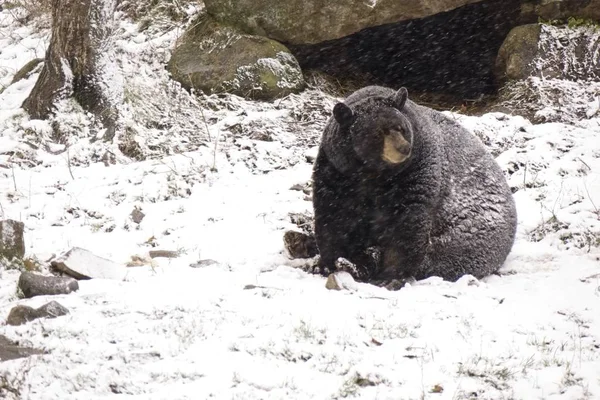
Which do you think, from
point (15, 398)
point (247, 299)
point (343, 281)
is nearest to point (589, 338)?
point (343, 281)

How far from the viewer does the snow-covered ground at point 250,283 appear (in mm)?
3896

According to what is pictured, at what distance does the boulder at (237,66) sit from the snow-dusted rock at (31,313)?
18.1ft

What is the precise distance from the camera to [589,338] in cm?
458

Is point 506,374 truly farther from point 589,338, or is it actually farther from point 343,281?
point 343,281

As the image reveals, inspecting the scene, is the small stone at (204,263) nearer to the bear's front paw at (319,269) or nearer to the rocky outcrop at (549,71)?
the bear's front paw at (319,269)

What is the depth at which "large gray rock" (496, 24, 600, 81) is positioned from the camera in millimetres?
9992

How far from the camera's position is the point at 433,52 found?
437 inches

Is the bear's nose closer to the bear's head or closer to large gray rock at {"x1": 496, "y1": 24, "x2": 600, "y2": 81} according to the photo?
the bear's head

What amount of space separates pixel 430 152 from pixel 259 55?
4373mm

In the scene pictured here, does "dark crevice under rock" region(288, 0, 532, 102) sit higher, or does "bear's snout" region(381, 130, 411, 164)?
"bear's snout" region(381, 130, 411, 164)

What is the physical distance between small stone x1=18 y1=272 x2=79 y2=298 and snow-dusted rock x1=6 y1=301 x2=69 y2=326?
39 centimetres

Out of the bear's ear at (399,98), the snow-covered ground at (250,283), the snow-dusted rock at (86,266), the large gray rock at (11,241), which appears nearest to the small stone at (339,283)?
the snow-covered ground at (250,283)

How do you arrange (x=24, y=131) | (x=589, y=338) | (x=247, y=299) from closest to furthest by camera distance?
1. (x=589, y=338)
2. (x=247, y=299)
3. (x=24, y=131)

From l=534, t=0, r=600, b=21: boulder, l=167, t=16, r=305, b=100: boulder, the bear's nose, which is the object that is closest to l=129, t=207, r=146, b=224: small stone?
l=167, t=16, r=305, b=100: boulder
